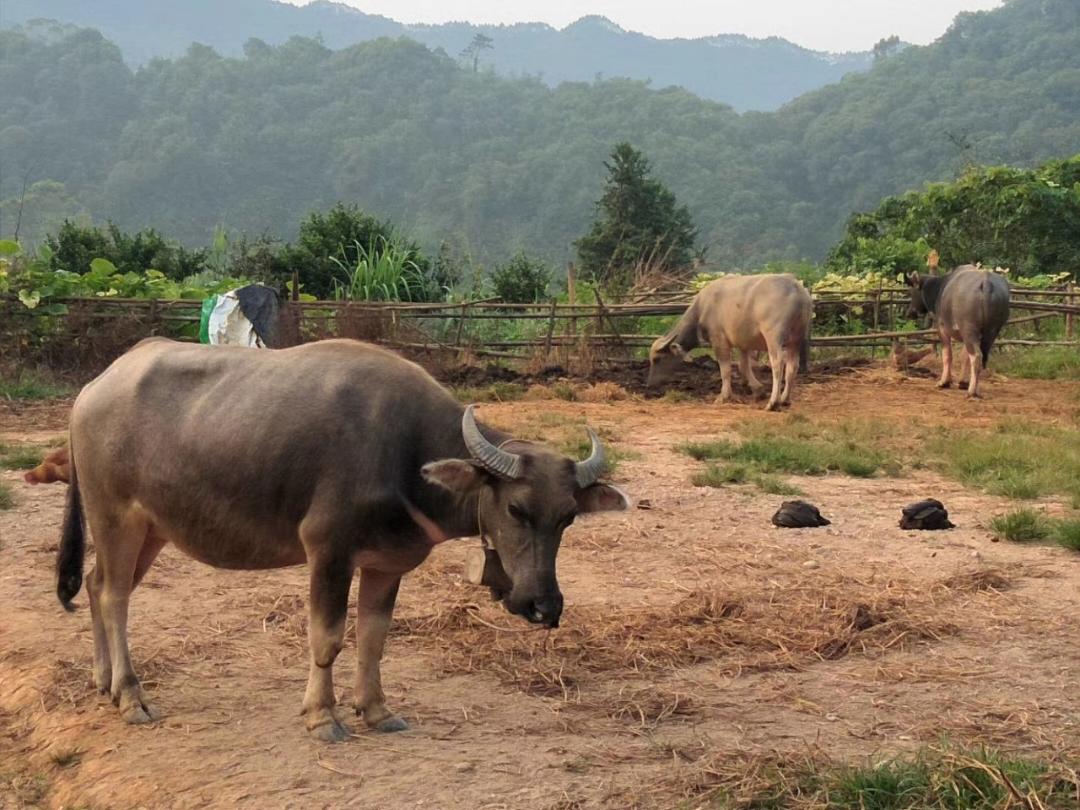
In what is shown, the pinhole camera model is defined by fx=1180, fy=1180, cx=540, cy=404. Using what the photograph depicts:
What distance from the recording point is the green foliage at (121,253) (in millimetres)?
20750

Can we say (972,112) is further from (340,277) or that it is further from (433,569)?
(433,569)

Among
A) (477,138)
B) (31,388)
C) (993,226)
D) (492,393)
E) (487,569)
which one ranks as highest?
(477,138)

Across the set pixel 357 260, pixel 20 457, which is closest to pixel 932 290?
pixel 357 260

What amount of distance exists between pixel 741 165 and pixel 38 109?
35.8 m

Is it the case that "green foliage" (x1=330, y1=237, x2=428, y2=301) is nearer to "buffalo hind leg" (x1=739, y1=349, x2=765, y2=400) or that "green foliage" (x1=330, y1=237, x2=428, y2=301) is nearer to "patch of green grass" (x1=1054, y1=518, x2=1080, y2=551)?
Answer: "buffalo hind leg" (x1=739, y1=349, x2=765, y2=400)

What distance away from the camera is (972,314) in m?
14.4

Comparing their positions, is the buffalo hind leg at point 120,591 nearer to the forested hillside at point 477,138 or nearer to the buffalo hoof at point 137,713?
the buffalo hoof at point 137,713

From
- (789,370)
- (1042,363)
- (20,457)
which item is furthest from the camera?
(1042,363)

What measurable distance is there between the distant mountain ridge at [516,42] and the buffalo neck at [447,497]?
131818mm

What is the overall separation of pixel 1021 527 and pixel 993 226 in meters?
19.8

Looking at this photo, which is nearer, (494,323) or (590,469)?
(590,469)

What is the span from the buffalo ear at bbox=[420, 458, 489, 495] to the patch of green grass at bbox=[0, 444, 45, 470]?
6.46 m

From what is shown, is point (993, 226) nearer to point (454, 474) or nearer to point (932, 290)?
point (932, 290)

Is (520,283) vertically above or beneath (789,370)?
above
